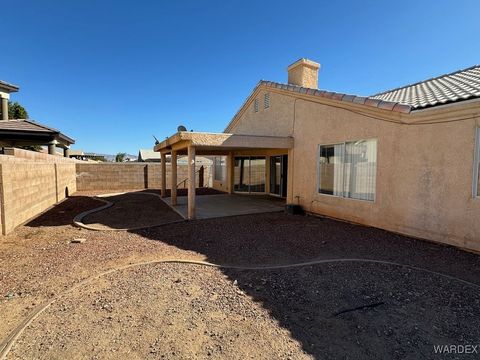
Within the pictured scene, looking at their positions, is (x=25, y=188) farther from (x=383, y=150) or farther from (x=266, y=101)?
(x=383, y=150)

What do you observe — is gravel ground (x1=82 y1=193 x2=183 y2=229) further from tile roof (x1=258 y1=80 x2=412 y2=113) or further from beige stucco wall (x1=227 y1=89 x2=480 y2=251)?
tile roof (x1=258 y1=80 x2=412 y2=113)

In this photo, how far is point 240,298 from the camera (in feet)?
13.3

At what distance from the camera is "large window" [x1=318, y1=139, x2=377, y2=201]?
8.23m

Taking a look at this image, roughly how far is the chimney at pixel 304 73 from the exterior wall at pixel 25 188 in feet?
40.2

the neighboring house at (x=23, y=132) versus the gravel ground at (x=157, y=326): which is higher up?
the neighboring house at (x=23, y=132)

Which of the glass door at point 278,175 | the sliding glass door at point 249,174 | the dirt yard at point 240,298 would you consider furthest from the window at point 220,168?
the dirt yard at point 240,298

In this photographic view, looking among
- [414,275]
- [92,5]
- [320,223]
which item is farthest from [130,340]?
[92,5]

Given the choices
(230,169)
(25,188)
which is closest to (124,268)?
(25,188)

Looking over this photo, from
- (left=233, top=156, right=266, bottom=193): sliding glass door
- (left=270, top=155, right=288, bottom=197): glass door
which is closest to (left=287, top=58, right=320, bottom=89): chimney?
(left=270, top=155, right=288, bottom=197): glass door

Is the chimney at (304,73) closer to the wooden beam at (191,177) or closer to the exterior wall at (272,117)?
the exterior wall at (272,117)

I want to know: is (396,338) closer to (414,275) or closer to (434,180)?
(414,275)

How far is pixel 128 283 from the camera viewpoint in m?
4.53

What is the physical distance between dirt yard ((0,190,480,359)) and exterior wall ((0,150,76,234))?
105 centimetres

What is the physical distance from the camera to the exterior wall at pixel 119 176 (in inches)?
769
